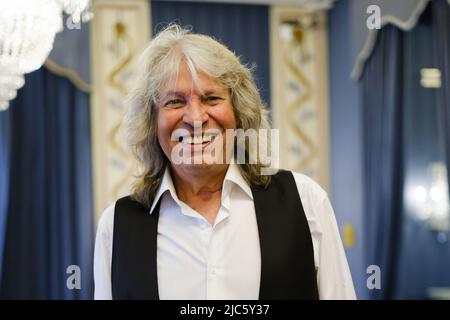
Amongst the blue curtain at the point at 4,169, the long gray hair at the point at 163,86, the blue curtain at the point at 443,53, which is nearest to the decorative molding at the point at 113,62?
the blue curtain at the point at 4,169

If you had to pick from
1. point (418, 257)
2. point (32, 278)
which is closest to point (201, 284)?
point (418, 257)

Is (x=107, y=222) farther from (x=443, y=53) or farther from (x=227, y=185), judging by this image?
(x=443, y=53)

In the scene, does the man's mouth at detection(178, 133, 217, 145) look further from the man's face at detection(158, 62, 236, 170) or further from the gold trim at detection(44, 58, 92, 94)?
the gold trim at detection(44, 58, 92, 94)

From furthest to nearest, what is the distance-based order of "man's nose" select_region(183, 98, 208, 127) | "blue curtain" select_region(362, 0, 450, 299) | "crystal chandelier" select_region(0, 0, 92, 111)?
"blue curtain" select_region(362, 0, 450, 299) < "crystal chandelier" select_region(0, 0, 92, 111) < "man's nose" select_region(183, 98, 208, 127)

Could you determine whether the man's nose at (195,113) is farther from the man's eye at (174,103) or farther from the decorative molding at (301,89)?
the decorative molding at (301,89)

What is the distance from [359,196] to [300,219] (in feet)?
3.03

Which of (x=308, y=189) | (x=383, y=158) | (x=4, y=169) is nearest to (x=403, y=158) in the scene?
(x=383, y=158)

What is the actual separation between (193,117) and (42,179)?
1.27 m

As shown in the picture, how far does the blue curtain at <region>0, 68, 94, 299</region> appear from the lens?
1.71m

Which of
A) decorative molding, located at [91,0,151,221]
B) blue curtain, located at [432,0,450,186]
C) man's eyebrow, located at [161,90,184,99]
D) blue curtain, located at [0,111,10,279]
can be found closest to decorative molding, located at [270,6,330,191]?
blue curtain, located at [432,0,450,186]

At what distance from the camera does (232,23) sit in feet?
4.47

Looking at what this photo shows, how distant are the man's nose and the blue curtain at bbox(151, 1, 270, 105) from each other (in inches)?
22.8

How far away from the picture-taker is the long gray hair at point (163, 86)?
2.19 feet

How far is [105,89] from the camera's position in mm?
1893
